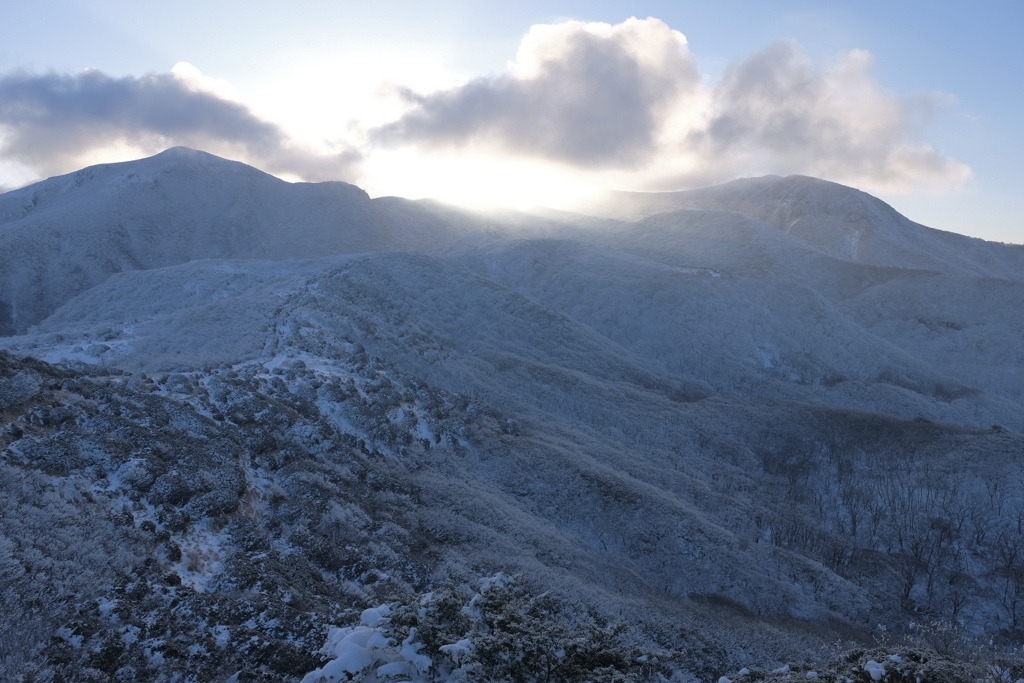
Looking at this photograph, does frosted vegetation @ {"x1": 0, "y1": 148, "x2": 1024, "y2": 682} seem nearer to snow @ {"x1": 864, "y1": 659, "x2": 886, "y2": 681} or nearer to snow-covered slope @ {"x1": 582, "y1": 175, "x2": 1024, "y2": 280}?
snow @ {"x1": 864, "y1": 659, "x2": 886, "y2": 681}

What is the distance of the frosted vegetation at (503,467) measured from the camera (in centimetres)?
1220

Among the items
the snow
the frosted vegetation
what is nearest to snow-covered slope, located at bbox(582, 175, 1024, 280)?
the frosted vegetation

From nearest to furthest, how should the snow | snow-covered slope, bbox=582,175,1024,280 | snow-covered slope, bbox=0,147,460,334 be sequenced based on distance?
the snow, snow-covered slope, bbox=0,147,460,334, snow-covered slope, bbox=582,175,1024,280

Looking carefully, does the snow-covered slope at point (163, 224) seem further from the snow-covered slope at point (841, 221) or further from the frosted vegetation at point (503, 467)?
the snow-covered slope at point (841, 221)

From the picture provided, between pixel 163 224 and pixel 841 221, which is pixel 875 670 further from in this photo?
pixel 841 221

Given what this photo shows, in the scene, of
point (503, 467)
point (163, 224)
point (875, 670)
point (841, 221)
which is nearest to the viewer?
point (875, 670)

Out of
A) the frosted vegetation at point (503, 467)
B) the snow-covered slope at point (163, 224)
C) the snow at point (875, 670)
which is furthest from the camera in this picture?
the snow-covered slope at point (163, 224)

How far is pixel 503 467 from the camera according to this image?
34.2 m

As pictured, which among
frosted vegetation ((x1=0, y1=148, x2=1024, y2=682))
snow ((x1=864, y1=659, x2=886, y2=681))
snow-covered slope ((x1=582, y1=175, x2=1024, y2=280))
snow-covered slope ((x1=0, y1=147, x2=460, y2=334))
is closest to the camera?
snow ((x1=864, y1=659, x2=886, y2=681))

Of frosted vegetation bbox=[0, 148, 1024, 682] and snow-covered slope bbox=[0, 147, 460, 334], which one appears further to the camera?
snow-covered slope bbox=[0, 147, 460, 334]

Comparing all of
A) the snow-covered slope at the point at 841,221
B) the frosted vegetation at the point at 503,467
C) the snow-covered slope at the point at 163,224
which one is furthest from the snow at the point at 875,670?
the snow-covered slope at the point at 841,221

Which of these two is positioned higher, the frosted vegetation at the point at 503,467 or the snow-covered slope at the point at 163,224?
the snow-covered slope at the point at 163,224

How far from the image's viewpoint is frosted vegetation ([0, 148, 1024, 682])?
1220 cm

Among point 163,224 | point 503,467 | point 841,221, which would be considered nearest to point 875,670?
point 503,467
